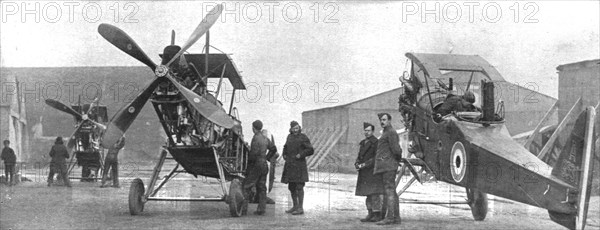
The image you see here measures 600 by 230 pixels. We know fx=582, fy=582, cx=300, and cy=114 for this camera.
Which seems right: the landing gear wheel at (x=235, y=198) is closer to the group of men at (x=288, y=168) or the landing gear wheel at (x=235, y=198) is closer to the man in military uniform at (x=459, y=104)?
the group of men at (x=288, y=168)

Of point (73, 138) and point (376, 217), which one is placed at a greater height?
point (73, 138)

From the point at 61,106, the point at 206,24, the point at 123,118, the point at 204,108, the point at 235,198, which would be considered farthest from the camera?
Answer: the point at 61,106

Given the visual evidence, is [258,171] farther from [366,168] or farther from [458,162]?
[458,162]

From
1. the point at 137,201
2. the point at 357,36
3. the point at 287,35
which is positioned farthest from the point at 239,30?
the point at 137,201

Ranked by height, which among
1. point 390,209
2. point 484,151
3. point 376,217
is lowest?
point 376,217

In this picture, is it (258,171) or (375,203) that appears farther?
(258,171)

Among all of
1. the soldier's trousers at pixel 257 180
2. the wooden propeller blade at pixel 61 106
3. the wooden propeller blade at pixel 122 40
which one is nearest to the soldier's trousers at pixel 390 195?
the soldier's trousers at pixel 257 180

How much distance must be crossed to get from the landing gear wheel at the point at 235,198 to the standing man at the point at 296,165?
94cm

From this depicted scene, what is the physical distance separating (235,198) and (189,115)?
176cm

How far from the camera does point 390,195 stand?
390 inches

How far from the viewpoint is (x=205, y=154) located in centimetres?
1123

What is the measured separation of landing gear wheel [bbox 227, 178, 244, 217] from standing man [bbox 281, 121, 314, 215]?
935 mm

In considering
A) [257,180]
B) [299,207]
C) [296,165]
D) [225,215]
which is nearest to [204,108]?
[257,180]

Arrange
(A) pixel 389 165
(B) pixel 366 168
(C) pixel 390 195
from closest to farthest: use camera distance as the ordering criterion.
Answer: (C) pixel 390 195
(A) pixel 389 165
(B) pixel 366 168
